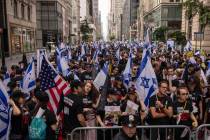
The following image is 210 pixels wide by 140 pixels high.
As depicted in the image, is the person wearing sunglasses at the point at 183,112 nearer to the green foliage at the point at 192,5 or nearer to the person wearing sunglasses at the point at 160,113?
the person wearing sunglasses at the point at 160,113

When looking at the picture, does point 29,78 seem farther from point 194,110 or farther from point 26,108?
point 194,110

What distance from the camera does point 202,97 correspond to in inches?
335

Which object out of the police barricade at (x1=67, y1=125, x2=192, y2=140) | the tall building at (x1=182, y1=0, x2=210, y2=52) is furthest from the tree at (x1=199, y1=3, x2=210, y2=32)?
the police barricade at (x1=67, y1=125, x2=192, y2=140)

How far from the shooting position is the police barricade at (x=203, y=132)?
253 inches

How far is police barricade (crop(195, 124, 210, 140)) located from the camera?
6414mm

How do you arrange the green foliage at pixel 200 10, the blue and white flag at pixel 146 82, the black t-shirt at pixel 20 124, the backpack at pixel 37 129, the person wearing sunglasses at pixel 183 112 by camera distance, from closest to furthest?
1. the backpack at pixel 37 129
2. the black t-shirt at pixel 20 124
3. the person wearing sunglasses at pixel 183 112
4. the blue and white flag at pixel 146 82
5. the green foliage at pixel 200 10

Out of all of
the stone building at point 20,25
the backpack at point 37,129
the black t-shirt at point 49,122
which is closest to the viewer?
the backpack at point 37,129

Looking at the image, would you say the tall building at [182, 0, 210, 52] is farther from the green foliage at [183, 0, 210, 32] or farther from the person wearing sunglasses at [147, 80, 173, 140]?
the person wearing sunglasses at [147, 80, 173, 140]

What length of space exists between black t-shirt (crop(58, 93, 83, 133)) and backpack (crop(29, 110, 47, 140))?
112 cm

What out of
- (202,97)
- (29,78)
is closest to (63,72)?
(29,78)

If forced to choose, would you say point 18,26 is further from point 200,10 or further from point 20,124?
point 20,124

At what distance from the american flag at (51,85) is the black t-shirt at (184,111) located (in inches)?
91.5

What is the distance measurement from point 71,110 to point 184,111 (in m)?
2.15

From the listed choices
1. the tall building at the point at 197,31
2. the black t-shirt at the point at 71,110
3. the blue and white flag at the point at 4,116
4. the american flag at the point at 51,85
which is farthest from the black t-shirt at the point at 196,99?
the tall building at the point at 197,31
